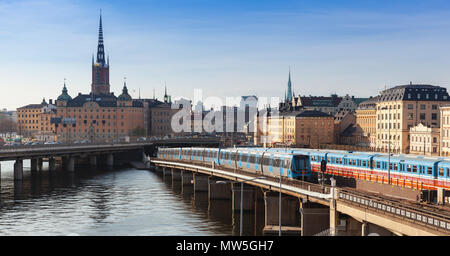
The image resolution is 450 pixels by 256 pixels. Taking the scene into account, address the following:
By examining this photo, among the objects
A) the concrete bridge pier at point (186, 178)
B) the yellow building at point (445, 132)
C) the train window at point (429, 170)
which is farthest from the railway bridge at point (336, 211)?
the yellow building at point (445, 132)

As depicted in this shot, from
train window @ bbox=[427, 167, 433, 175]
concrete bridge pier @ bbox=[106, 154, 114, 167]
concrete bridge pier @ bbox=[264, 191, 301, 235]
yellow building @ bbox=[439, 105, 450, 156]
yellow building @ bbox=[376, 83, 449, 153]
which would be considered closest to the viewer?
train window @ bbox=[427, 167, 433, 175]

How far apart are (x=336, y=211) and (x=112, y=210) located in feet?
129

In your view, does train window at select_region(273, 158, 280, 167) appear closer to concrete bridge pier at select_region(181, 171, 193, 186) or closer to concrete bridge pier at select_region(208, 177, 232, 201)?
concrete bridge pier at select_region(208, 177, 232, 201)

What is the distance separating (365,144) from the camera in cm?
19338

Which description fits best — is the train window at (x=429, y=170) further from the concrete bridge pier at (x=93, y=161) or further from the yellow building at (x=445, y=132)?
the concrete bridge pier at (x=93, y=161)

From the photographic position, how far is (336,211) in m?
54.5

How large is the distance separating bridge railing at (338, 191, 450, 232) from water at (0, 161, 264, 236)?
1818 centimetres

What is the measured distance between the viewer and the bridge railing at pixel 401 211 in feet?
127

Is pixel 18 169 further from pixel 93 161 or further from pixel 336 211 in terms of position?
pixel 336 211

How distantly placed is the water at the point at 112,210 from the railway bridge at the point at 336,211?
335 centimetres

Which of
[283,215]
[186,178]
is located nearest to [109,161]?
[186,178]

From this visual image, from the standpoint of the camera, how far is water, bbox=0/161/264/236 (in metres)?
70.4

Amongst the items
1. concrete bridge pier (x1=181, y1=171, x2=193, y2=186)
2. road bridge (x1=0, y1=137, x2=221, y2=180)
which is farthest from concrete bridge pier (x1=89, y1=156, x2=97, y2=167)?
concrete bridge pier (x1=181, y1=171, x2=193, y2=186)
